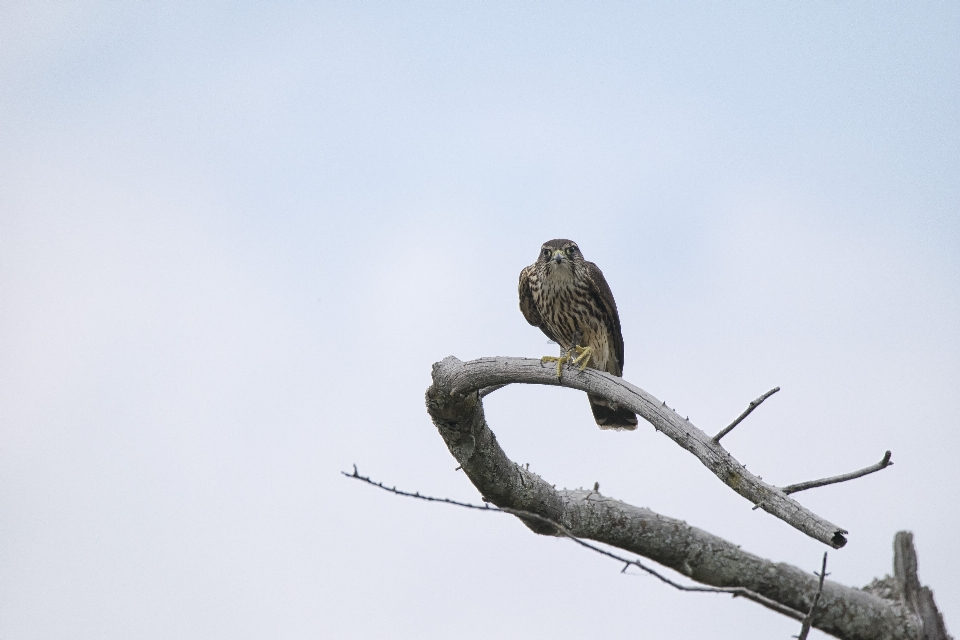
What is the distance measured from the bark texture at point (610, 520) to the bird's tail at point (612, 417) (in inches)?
51.1

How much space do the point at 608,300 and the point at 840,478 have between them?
257cm

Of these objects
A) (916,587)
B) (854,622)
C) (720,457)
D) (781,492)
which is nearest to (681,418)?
(720,457)

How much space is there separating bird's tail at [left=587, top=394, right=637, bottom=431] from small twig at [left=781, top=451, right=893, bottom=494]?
2.49 m

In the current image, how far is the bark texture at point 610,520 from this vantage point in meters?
3.92

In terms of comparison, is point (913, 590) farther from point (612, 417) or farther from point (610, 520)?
point (612, 417)

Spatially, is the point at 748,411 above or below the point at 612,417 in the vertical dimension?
below

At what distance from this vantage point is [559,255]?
222 inches

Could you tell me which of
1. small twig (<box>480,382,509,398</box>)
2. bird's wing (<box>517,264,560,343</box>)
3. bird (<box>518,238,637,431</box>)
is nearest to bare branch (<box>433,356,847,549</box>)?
small twig (<box>480,382,509,398</box>)

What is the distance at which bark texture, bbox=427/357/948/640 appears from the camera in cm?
392

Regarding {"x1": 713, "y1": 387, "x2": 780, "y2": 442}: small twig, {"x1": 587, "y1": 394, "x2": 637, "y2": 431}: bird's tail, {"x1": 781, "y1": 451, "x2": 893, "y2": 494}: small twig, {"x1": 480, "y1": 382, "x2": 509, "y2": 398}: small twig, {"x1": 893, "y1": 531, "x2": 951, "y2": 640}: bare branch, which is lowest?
{"x1": 893, "y1": 531, "x2": 951, "y2": 640}: bare branch

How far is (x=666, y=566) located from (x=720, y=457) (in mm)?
1222

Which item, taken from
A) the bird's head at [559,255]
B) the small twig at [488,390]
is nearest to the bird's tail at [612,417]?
the bird's head at [559,255]

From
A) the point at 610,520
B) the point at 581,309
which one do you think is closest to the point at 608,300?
the point at 581,309

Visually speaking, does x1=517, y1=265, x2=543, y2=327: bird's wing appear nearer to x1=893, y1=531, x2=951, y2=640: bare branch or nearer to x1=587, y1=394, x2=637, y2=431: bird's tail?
x1=587, y1=394, x2=637, y2=431: bird's tail
